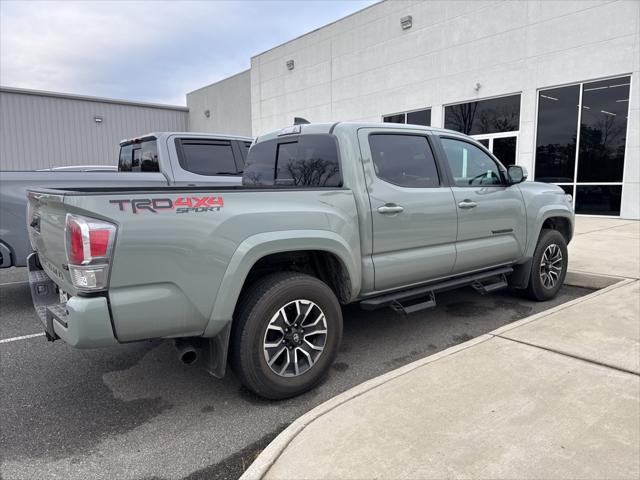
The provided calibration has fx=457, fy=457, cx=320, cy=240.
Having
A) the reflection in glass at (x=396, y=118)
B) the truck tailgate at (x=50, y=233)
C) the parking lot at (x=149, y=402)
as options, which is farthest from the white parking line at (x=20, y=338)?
the reflection in glass at (x=396, y=118)

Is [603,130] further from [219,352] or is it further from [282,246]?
[219,352]

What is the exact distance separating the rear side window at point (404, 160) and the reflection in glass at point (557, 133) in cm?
1088

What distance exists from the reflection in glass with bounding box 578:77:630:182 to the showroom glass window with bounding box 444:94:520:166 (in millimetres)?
1963

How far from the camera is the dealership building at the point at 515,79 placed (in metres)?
12.1

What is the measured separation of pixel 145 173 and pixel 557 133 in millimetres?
12079

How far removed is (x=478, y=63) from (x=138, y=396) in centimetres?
1481

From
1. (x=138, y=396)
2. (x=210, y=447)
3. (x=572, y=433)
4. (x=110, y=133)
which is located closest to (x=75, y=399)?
(x=138, y=396)

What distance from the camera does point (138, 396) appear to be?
10.9 ft

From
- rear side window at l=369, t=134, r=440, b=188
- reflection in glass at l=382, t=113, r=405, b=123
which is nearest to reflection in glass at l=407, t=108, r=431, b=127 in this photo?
reflection in glass at l=382, t=113, r=405, b=123

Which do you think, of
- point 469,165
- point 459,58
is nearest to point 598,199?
point 459,58

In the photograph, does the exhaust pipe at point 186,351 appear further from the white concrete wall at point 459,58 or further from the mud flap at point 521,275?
the white concrete wall at point 459,58

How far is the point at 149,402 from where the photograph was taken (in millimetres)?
3230

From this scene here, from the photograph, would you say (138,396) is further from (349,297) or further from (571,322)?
(571,322)

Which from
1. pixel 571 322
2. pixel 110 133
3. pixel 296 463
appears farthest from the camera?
pixel 110 133
